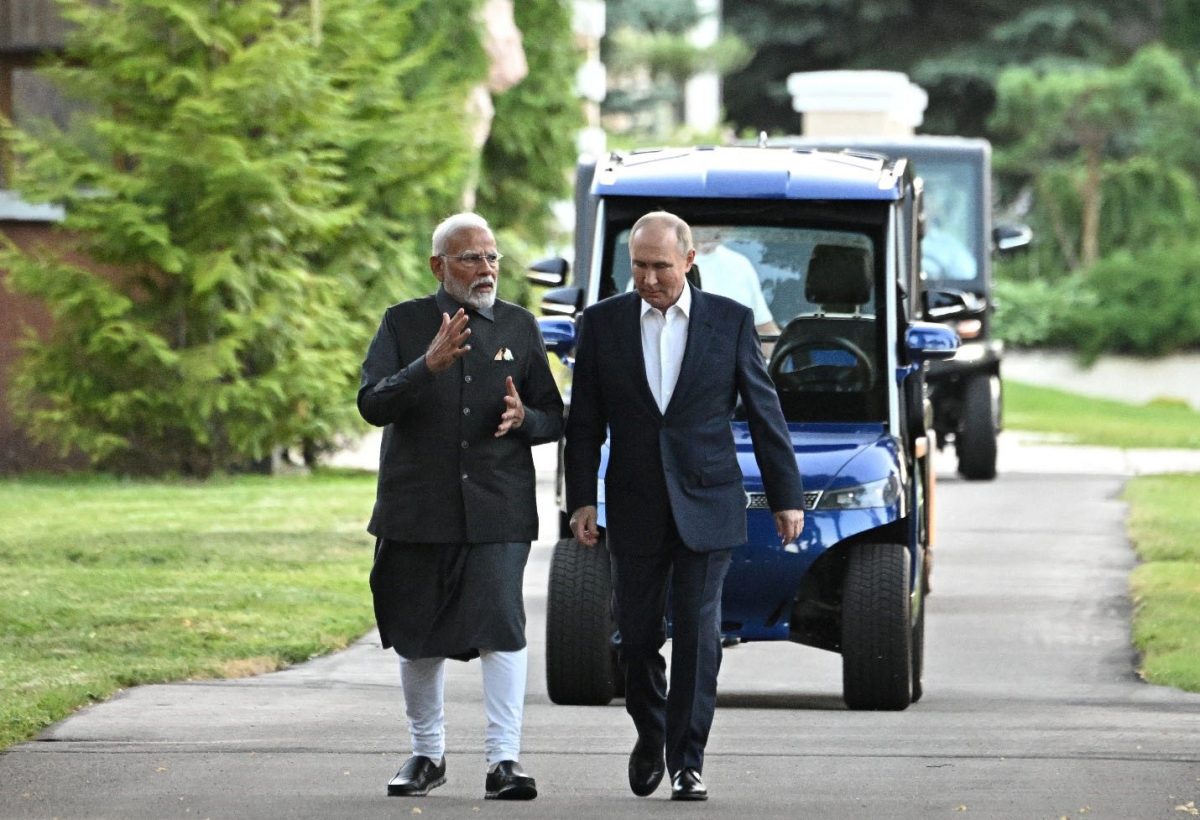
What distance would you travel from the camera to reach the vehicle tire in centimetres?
1045

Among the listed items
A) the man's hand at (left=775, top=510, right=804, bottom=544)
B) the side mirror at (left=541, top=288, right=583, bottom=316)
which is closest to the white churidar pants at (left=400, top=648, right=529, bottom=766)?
the man's hand at (left=775, top=510, right=804, bottom=544)

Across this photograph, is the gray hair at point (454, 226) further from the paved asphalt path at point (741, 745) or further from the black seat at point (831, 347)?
the black seat at point (831, 347)

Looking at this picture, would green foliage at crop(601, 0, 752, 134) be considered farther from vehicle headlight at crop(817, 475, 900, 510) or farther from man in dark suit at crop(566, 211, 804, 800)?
man in dark suit at crop(566, 211, 804, 800)

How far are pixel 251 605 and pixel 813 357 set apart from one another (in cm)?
339

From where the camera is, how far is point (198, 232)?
21.6 m

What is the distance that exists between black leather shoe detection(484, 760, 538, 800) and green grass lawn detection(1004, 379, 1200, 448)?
20.9 meters

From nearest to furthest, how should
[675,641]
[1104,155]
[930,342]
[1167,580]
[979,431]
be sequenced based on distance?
[675,641] → [930,342] → [1167,580] → [979,431] → [1104,155]

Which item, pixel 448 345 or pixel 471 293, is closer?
pixel 448 345

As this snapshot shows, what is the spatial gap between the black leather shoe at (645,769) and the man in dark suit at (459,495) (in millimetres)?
323

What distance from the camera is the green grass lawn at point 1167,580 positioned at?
11.8 metres

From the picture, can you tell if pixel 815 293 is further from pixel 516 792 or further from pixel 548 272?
pixel 548 272

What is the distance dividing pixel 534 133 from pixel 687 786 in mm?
26443

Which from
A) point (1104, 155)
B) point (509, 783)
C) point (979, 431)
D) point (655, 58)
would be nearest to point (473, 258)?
point (509, 783)

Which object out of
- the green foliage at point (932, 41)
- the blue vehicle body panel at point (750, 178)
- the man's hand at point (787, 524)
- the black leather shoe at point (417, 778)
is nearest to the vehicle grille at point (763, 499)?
the blue vehicle body panel at point (750, 178)
